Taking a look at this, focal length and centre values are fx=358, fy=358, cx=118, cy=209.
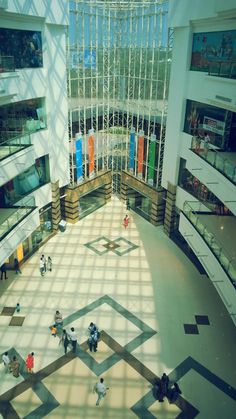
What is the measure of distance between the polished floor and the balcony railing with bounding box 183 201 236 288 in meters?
4.22

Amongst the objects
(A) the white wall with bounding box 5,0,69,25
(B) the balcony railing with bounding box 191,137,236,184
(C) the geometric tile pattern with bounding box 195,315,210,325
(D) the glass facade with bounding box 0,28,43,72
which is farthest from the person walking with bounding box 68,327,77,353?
(A) the white wall with bounding box 5,0,69,25

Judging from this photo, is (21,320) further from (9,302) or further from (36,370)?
(36,370)

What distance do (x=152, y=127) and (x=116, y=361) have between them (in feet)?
55.1

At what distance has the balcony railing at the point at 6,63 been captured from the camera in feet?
55.2

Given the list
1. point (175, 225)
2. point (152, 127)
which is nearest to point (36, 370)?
point (175, 225)

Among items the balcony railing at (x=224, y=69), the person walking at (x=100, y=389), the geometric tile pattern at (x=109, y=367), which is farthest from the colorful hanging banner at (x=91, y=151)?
the person walking at (x=100, y=389)

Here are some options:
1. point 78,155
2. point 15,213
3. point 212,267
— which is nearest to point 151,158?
point 78,155

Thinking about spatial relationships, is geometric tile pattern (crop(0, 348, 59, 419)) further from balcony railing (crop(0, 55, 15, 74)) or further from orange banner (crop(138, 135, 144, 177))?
orange banner (crop(138, 135, 144, 177))

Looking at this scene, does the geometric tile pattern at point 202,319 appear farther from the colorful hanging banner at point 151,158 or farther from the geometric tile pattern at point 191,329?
the colorful hanging banner at point 151,158

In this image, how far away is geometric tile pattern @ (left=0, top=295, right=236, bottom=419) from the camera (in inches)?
530

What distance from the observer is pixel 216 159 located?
53.1 ft

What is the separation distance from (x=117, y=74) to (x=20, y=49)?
11300mm

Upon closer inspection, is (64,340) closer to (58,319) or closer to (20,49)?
(58,319)

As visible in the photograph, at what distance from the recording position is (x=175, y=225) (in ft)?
82.6
